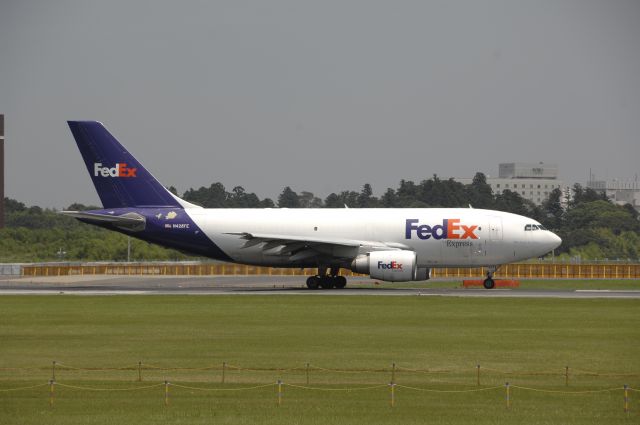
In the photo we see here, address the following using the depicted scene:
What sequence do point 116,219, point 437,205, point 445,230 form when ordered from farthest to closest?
→ 1. point 437,205
2. point 116,219
3. point 445,230

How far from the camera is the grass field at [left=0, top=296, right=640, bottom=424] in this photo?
78.0 feet

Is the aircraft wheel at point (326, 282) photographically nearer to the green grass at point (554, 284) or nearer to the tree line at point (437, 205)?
the green grass at point (554, 284)

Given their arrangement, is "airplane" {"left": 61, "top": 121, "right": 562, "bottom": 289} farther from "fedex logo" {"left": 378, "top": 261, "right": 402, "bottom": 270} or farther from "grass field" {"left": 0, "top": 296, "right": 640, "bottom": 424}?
"grass field" {"left": 0, "top": 296, "right": 640, "bottom": 424}

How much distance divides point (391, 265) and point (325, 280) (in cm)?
687

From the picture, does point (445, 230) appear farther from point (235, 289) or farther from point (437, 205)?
point (437, 205)

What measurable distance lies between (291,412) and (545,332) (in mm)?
17845

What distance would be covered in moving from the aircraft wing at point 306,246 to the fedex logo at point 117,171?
8.48 metres

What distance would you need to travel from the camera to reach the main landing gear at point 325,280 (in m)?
66.1

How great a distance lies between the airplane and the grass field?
1011 centimetres

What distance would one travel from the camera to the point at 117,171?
6731cm

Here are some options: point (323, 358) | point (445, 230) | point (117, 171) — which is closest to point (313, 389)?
point (323, 358)

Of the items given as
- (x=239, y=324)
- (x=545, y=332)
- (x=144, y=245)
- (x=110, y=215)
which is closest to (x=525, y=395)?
(x=545, y=332)

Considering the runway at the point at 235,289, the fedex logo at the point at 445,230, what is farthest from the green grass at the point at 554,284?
the fedex logo at the point at 445,230

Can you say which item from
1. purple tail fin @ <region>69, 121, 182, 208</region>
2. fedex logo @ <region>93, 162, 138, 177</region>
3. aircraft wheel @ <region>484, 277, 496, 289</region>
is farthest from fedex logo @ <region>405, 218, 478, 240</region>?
fedex logo @ <region>93, 162, 138, 177</region>
